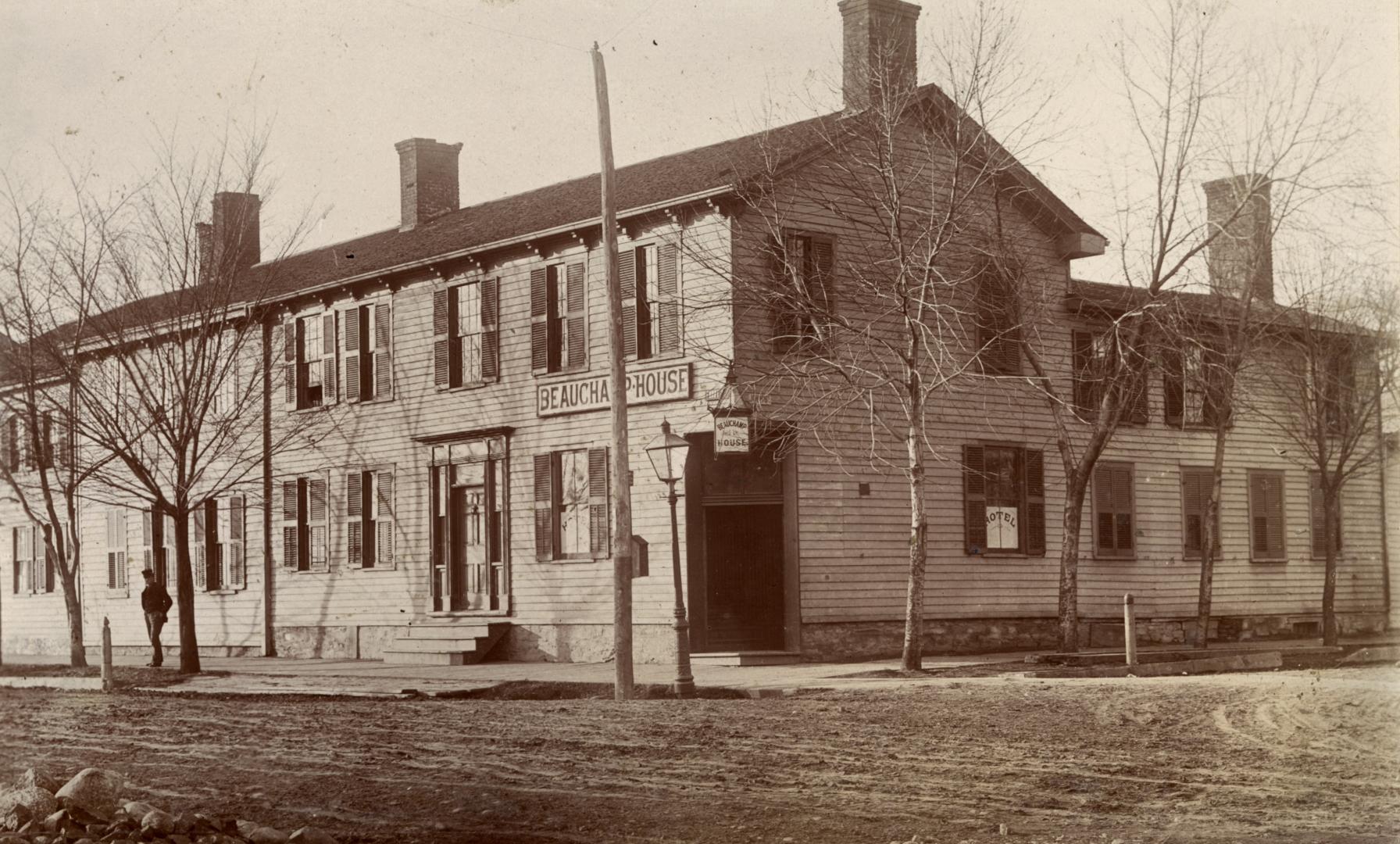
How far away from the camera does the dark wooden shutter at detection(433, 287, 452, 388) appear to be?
27.5 m

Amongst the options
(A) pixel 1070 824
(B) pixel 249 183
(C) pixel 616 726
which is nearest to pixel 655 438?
(C) pixel 616 726

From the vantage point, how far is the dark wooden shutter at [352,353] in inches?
1153

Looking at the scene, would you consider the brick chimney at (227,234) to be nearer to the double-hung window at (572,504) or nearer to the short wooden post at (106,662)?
the double-hung window at (572,504)

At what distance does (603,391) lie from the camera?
24422mm

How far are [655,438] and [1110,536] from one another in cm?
1189

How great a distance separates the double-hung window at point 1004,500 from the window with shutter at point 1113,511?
5.29 feet

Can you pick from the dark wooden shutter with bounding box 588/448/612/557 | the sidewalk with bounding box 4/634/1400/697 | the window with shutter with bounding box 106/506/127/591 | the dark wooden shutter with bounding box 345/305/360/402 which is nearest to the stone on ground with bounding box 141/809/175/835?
the sidewalk with bounding box 4/634/1400/697

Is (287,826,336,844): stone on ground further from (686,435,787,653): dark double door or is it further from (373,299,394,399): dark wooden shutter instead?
(373,299,394,399): dark wooden shutter

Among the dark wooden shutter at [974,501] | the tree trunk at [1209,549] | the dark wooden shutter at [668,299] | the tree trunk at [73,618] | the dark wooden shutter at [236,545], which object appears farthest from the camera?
the dark wooden shutter at [236,545]

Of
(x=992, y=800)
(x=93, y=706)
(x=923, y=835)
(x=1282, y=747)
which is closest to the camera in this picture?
(x=923, y=835)

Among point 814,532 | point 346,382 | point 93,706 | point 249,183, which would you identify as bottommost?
Result: point 93,706

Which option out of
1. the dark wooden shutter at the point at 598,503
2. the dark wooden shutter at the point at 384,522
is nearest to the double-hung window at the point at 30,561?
the dark wooden shutter at the point at 384,522

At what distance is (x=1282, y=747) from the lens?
12969mm

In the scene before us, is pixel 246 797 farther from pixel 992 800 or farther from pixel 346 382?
pixel 346 382
